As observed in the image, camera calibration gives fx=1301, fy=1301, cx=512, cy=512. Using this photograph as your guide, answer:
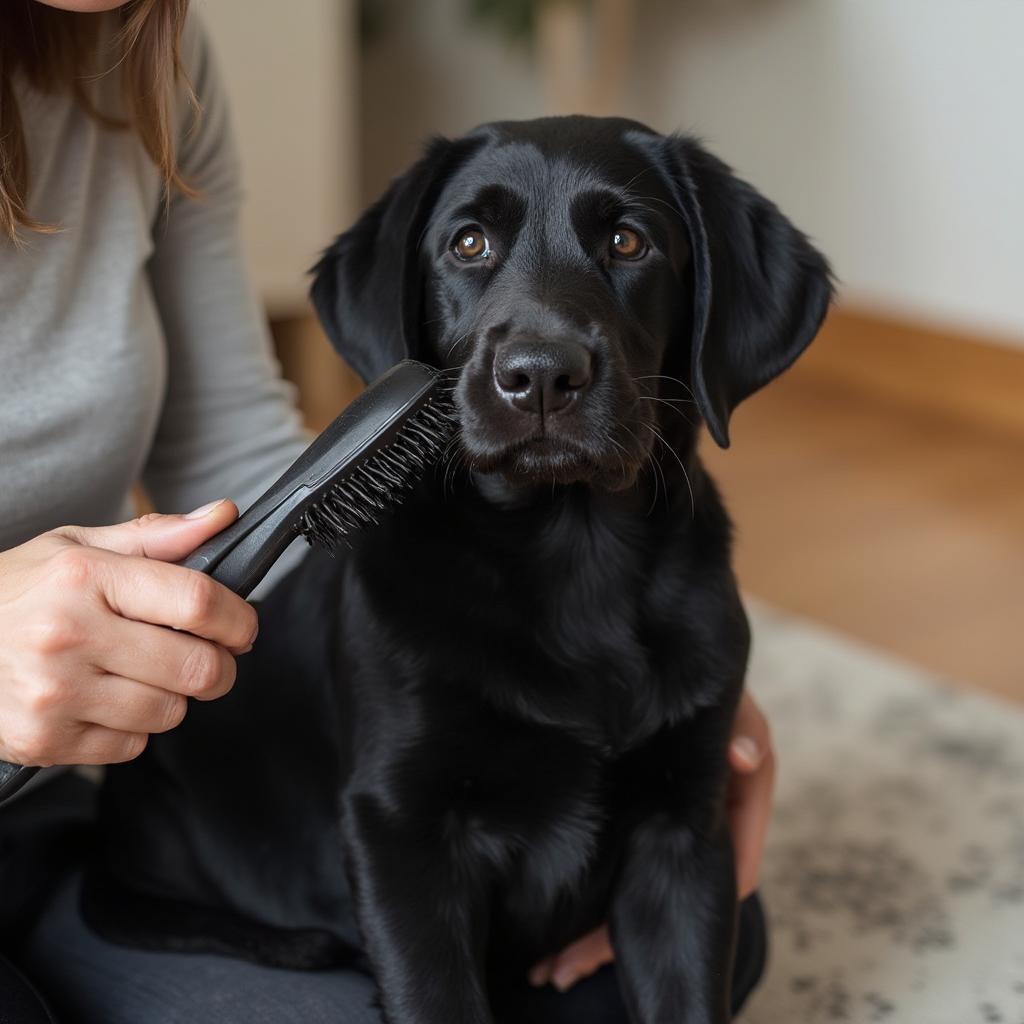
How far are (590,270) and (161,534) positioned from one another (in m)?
0.39

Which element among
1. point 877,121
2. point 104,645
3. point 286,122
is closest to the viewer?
point 104,645

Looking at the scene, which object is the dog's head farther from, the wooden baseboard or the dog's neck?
the wooden baseboard

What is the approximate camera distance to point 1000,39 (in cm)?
298

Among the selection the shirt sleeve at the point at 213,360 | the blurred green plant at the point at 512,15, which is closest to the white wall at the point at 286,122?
the blurred green plant at the point at 512,15

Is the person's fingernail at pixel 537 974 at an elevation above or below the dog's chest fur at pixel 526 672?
below

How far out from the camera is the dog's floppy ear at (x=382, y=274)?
3.32 ft

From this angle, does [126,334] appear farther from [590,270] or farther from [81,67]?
[590,270]

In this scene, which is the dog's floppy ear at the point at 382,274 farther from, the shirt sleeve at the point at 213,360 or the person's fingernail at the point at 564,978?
the person's fingernail at the point at 564,978

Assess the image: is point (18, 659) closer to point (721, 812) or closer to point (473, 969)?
point (473, 969)

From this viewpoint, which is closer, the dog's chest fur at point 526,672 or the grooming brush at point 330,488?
the grooming brush at point 330,488

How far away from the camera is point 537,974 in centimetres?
107

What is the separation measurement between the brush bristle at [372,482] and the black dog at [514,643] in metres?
0.04

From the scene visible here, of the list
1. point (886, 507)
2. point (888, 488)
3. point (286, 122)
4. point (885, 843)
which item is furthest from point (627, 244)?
point (286, 122)

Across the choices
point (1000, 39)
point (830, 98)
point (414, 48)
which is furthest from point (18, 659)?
point (414, 48)
